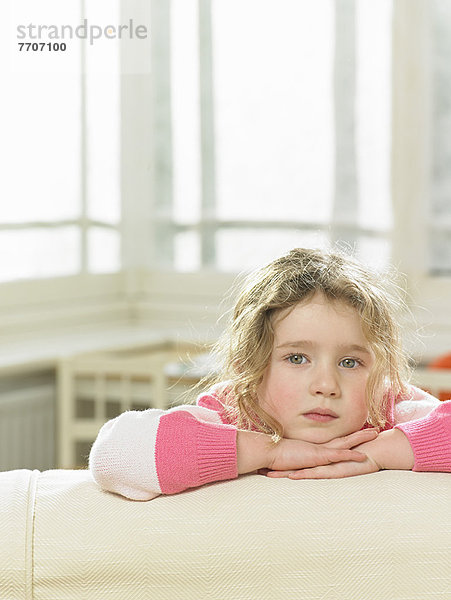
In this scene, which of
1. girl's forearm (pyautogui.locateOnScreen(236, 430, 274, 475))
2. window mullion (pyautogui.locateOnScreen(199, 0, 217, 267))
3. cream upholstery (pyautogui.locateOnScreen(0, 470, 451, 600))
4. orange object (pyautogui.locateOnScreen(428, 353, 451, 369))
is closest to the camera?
cream upholstery (pyautogui.locateOnScreen(0, 470, 451, 600))

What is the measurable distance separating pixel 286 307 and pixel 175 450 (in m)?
0.18

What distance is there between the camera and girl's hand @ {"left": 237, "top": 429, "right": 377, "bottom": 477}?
3.26ft

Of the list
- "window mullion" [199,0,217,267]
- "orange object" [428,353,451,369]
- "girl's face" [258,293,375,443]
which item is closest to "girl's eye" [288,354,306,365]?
"girl's face" [258,293,375,443]

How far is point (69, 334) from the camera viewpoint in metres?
3.62

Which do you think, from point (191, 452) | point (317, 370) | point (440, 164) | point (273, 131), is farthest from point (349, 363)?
point (273, 131)

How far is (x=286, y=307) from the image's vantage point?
1041 millimetres

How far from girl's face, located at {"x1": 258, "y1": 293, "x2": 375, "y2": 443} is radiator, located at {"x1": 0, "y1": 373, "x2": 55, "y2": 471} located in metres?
2.32

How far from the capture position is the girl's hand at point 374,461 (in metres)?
0.98

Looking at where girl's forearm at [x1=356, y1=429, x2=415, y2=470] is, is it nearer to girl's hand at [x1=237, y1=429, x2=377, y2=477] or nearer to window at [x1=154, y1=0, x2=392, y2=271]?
girl's hand at [x1=237, y1=429, x2=377, y2=477]

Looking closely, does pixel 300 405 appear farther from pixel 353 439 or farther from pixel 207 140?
pixel 207 140

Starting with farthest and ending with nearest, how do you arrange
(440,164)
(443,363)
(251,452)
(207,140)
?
1. (207,140)
2. (440,164)
3. (443,363)
4. (251,452)

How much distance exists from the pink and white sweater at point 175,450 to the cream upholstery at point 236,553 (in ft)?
0.12

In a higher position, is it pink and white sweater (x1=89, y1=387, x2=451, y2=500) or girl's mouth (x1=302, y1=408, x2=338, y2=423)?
girl's mouth (x1=302, y1=408, x2=338, y2=423)

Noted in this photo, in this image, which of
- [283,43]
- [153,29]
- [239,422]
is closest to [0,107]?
[153,29]
